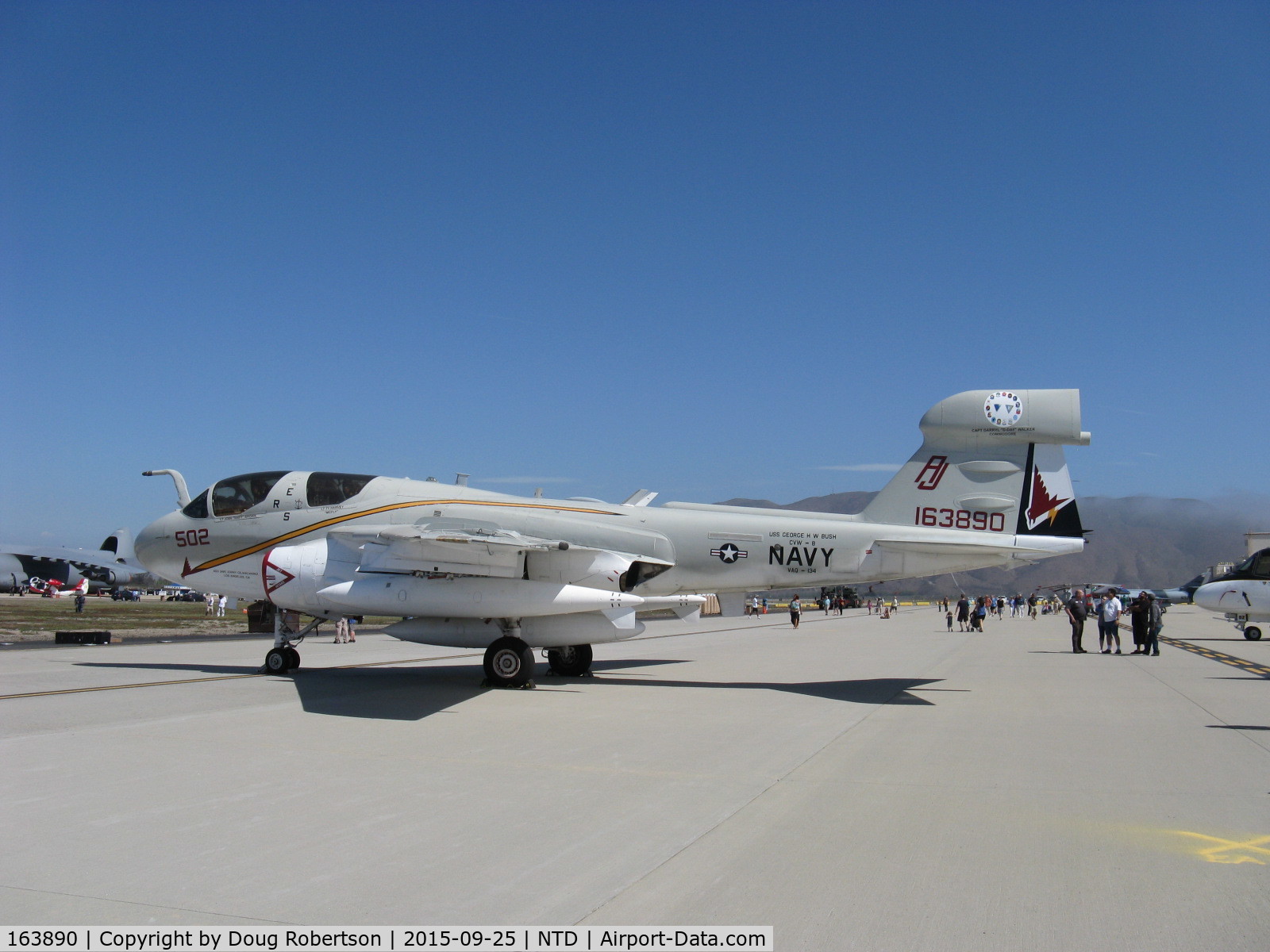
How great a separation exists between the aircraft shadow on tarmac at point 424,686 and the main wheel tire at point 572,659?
0.30 m

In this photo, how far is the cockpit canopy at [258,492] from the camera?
1464 cm

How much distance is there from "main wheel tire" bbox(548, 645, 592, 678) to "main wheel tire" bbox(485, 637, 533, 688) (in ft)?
5.90

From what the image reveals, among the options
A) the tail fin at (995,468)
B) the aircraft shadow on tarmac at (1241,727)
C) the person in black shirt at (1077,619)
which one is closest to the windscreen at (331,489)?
the tail fin at (995,468)

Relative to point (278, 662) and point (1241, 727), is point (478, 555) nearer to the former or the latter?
point (278, 662)

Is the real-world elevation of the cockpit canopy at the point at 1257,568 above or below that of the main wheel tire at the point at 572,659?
above

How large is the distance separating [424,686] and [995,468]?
930cm

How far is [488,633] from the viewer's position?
44.9 ft

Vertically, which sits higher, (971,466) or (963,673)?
(971,466)

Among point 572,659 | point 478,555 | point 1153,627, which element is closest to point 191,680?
point 478,555

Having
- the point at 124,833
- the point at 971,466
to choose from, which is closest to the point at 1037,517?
the point at 971,466

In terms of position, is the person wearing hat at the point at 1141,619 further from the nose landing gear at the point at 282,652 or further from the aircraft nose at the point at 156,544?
the aircraft nose at the point at 156,544

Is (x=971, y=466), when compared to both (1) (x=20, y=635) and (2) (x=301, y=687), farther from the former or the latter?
(1) (x=20, y=635)

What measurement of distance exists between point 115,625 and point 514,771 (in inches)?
1301
